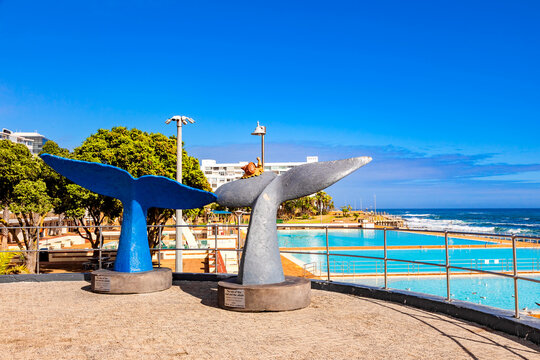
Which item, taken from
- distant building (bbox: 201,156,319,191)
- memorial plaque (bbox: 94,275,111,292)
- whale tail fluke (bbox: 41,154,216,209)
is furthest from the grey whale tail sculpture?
distant building (bbox: 201,156,319,191)

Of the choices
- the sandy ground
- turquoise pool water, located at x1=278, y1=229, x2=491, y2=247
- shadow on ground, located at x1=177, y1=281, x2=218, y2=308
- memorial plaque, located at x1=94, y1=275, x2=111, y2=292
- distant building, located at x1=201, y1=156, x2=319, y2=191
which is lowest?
turquoise pool water, located at x1=278, y1=229, x2=491, y2=247

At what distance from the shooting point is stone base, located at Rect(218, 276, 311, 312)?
6875 millimetres

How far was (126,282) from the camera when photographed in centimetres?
850

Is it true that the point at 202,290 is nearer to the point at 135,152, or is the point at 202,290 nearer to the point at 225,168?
the point at 135,152

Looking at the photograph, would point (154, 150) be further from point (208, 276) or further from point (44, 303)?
point (44, 303)

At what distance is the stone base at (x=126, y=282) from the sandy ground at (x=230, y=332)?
0.47m

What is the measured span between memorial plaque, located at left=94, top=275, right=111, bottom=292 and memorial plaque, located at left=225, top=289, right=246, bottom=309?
2.89 metres

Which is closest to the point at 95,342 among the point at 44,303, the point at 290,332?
the point at 290,332

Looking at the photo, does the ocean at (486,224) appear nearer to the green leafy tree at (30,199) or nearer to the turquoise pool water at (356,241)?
the turquoise pool water at (356,241)

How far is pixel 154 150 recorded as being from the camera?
2234 centimetres

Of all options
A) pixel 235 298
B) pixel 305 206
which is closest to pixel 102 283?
pixel 235 298

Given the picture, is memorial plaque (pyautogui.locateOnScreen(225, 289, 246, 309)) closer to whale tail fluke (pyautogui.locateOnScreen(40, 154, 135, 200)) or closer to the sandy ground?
the sandy ground

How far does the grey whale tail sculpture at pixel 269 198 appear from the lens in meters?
7.36

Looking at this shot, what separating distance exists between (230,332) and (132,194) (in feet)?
14.9
